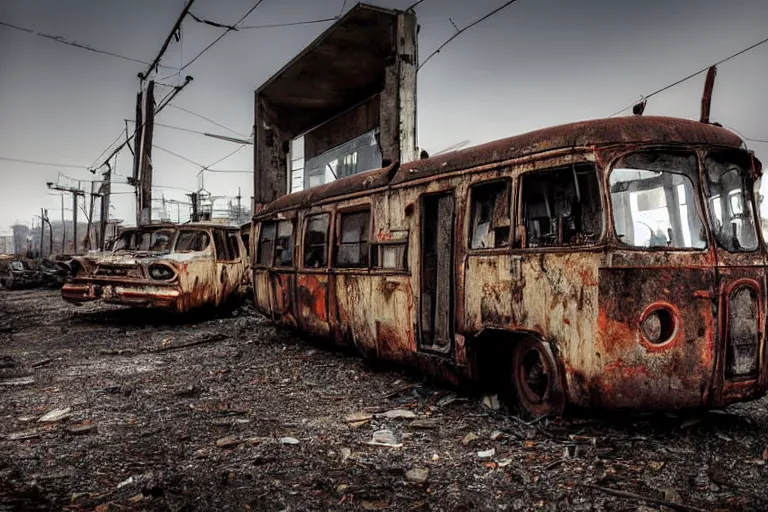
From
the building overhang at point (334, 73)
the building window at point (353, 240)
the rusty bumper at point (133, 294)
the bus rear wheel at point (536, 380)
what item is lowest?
the bus rear wheel at point (536, 380)

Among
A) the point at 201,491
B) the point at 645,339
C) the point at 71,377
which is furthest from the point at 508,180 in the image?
the point at 71,377

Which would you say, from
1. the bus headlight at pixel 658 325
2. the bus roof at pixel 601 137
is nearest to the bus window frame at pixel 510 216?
the bus roof at pixel 601 137

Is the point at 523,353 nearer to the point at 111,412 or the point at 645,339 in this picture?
the point at 645,339

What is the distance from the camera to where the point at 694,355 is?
3680 millimetres

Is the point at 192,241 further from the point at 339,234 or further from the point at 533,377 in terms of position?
the point at 533,377

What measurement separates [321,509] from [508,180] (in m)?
2.97

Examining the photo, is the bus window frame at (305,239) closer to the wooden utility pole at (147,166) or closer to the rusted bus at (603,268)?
the rusted bus at (603,268)

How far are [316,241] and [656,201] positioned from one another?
15.5ft

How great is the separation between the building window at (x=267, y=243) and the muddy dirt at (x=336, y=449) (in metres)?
2.92

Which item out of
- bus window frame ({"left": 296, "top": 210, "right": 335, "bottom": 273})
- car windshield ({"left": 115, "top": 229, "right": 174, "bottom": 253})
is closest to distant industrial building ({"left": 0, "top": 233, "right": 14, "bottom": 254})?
car windshield ({"left": 115, "top": 229, "right": 174, "bottom": 253})

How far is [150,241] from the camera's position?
35.6 ft

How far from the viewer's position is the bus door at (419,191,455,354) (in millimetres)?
5137

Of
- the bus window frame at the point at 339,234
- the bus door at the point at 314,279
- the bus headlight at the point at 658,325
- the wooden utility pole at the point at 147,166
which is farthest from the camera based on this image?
the wooden utility pole at the point at 147,166

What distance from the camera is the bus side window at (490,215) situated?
4.57 meters
